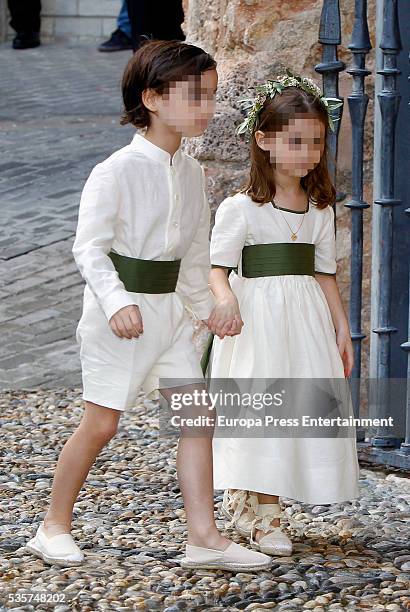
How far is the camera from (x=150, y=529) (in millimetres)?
3506

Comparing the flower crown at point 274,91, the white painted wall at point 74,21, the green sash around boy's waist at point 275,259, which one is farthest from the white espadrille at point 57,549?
the white painted wall at point 74,21

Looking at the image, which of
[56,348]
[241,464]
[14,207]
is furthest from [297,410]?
[14,207]

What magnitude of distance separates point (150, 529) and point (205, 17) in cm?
168

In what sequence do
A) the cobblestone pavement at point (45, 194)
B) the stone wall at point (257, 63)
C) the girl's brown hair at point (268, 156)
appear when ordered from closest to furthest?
1. the girl's brown hair at point (268, 156)
2. the stone wall at point (257, 63)
3. the cobblestone pavement at point (45, 194)

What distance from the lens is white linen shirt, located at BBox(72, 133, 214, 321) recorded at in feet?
9.77

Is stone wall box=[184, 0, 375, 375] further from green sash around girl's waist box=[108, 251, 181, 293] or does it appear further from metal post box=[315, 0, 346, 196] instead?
green sash around girl's waist box=[108, 251, 181, 293]

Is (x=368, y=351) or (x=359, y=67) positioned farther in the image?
(x=368, y=351)

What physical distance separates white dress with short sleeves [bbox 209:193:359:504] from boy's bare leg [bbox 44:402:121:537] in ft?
1.20

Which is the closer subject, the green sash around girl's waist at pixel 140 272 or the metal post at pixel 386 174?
the green sash around girl's waist at pixel 140 272

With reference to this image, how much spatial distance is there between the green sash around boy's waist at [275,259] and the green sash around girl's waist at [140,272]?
0.32 m

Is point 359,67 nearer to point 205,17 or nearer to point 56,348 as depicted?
point 205,17

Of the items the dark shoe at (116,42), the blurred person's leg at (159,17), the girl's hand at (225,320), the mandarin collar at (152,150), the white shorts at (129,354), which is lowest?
the white shorts at (129,354)

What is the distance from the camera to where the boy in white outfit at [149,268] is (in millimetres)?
3043

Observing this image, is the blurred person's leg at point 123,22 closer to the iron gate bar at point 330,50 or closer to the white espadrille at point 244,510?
the iron gate bar at point 330,50
